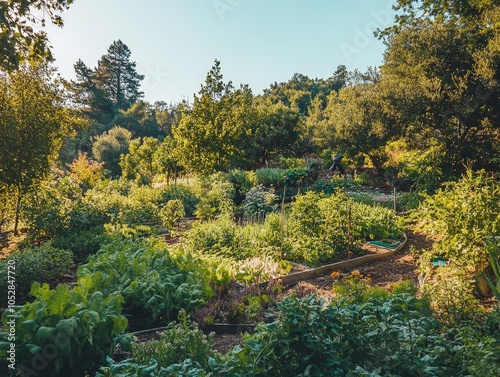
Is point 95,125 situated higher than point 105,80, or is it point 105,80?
point 105,80

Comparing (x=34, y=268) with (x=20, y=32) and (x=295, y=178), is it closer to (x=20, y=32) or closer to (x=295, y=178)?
(x=20, y=32)

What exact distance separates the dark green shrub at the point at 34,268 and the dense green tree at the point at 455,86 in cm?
989

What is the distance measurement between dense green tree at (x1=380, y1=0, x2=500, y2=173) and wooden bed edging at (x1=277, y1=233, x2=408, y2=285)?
5.18 m

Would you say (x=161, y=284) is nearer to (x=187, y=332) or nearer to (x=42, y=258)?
(x=187, y=332)

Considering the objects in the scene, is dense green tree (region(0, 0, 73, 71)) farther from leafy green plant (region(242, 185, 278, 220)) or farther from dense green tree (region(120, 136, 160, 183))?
dense green tree (region(120, 136, 160, 183))

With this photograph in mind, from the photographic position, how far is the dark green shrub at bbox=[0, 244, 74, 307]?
5.12 meters

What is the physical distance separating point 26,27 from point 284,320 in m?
4.49

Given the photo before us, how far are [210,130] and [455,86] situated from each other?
892 centimetres

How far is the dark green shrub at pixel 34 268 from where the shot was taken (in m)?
5.12

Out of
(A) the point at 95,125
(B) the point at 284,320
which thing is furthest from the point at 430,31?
(A) the point at 95,125

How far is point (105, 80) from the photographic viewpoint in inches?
1874

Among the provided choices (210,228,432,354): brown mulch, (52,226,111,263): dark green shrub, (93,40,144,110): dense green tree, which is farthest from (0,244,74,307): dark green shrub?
(93,40,144,110): dense green tree

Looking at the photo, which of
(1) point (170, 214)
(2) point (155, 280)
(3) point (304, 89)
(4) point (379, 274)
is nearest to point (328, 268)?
(4) point (379, 274)

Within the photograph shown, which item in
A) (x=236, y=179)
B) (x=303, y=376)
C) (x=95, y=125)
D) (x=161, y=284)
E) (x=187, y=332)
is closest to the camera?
(x=303, y=376)
